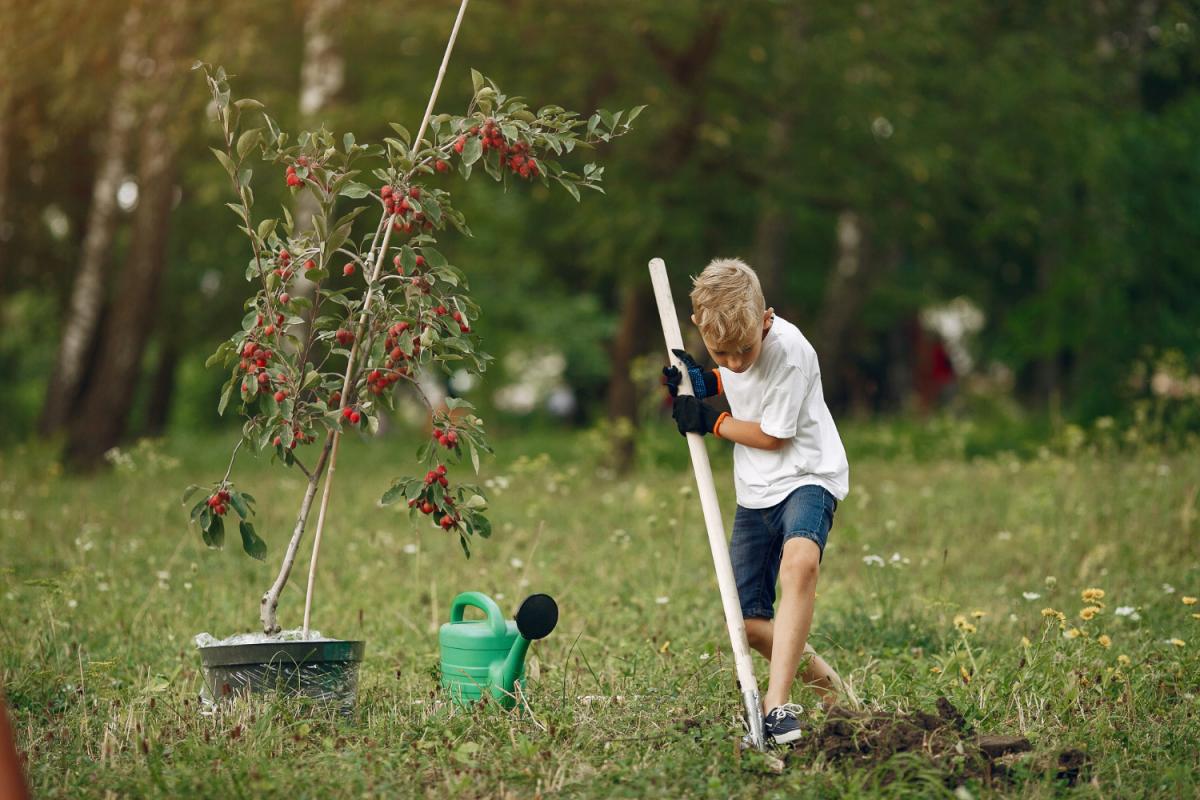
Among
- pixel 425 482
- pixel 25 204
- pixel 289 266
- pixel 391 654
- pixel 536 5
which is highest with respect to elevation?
pixel 536 5

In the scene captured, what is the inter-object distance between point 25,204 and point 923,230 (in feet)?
42.1

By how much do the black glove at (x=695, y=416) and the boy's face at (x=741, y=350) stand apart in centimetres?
16

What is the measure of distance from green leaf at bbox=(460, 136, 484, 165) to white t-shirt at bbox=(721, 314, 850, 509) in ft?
3.58

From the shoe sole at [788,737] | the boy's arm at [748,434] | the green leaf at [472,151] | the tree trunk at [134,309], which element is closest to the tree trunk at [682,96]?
the tree trunk at [134,309]

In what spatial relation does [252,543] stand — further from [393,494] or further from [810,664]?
[810,664]

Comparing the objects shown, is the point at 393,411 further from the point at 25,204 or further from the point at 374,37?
the point at 25,204

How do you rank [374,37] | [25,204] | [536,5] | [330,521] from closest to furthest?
[330,521] < [536,5] < [374,37] < [25,204]

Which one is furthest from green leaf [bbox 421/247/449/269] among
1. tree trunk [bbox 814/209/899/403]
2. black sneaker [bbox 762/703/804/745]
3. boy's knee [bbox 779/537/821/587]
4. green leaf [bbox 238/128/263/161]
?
tree trunk [bbox 814/209/899/403]

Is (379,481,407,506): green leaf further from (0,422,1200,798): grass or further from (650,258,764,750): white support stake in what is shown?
(650,258,764,750): white support stake

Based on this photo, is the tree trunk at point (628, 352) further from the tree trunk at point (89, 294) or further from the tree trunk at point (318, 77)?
the tree trunk at point (89, 294)

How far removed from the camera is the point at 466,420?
13.5 feet

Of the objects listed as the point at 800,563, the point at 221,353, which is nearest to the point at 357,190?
the point at 221,353

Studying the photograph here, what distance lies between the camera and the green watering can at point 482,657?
13.4 ft

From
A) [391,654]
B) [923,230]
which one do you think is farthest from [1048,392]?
[391,654]
